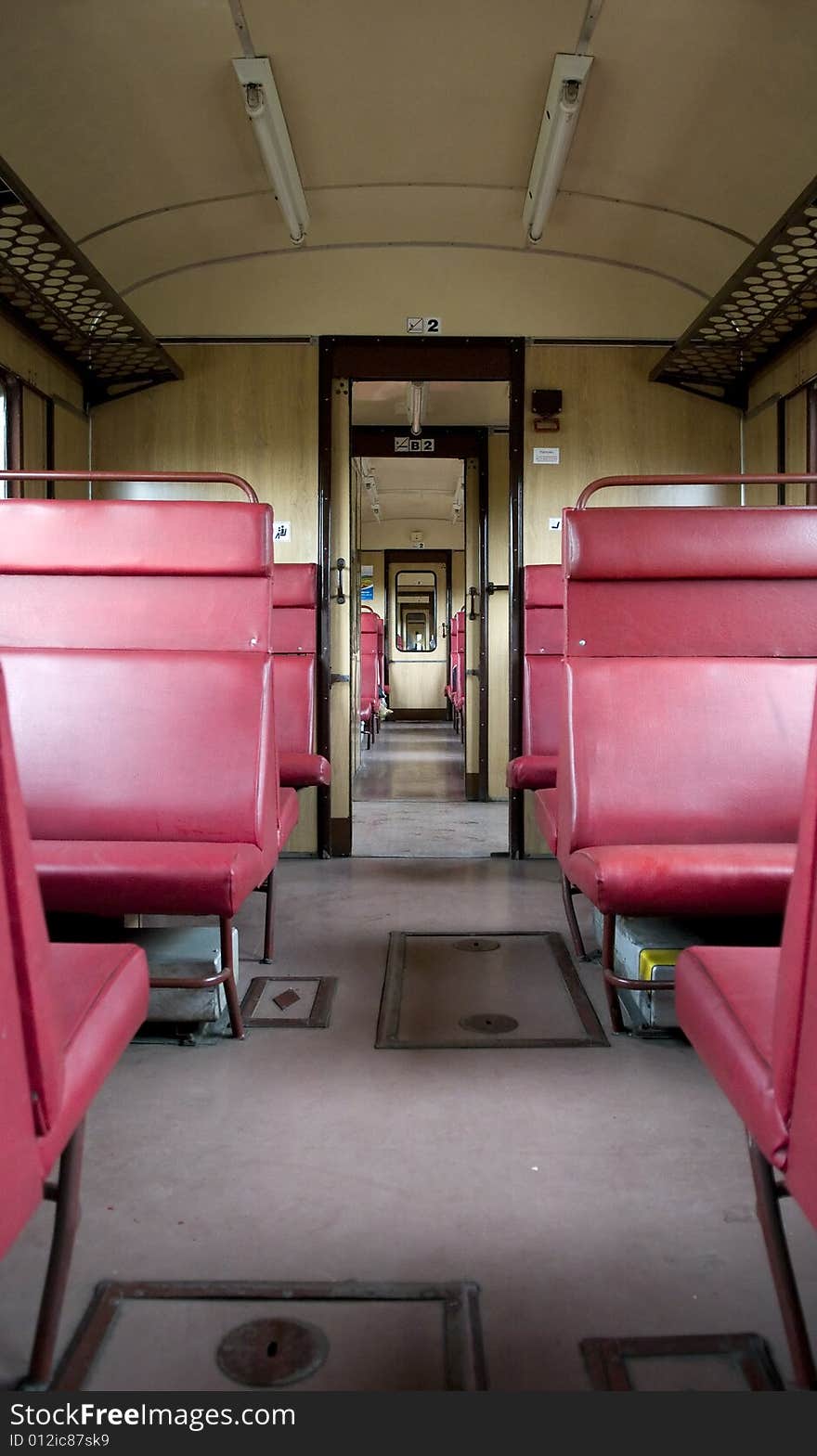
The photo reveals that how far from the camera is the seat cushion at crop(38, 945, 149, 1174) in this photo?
44.6 inches

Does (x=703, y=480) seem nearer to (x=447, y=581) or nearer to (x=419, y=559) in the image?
(x=419, y=559)

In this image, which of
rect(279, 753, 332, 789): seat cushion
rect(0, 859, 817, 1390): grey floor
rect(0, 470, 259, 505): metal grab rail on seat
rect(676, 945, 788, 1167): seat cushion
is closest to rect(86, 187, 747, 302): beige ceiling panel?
rect(0, 470, 259, 505): metal grab rail on seat

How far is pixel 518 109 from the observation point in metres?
3.95

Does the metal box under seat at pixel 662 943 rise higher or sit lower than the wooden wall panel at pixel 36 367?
lower

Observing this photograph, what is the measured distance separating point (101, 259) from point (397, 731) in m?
11.1

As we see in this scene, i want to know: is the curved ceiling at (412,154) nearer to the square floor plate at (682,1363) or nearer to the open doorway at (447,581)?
the open doorway at (447,581)

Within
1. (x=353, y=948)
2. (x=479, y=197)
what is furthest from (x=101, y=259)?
(x=353, y=948)

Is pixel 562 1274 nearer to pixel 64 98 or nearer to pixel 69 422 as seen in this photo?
pixel 64 98

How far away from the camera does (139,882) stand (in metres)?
2.21

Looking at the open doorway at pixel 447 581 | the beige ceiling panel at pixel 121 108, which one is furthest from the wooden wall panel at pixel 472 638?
the beige ceiling panel at pixel 121 108

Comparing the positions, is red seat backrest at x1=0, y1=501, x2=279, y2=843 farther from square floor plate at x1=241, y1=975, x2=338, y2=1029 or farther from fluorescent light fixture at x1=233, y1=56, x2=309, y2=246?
fluorescent light fixture at x1=233, y1=56, x2=309, y2=246

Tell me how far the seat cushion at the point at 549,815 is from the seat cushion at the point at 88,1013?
1625mm

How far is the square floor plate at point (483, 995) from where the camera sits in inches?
97.7

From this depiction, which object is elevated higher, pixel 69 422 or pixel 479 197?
pixel 479 197
